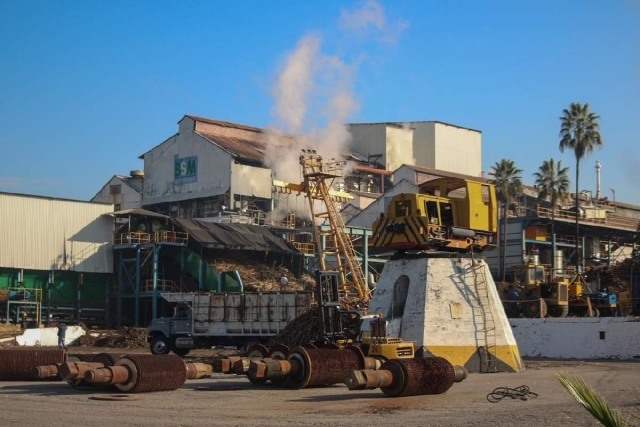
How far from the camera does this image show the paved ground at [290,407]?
14.9 meters

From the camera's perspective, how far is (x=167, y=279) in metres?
64.8

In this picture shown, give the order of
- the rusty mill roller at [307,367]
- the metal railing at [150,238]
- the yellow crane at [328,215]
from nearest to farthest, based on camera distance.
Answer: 1. the rusty mill roller at [307,367]
2. the yellow crane at [328,215]
3. the metal railing at [150,238]

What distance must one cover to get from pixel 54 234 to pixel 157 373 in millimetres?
46309

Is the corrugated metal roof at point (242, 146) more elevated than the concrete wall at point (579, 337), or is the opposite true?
the corrugated metal roof at point (242, 146)

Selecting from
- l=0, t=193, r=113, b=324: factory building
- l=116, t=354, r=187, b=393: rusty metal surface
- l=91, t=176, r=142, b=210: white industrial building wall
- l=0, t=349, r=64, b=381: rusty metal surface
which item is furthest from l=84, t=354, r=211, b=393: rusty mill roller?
l=91, t=176, r=142, b=210: white industrial building wall

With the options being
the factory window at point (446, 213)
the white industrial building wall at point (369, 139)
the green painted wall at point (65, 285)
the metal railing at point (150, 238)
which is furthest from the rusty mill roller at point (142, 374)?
the white industrial building wall at point (369, 139)

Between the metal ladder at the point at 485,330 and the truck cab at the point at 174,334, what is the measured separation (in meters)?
16.2

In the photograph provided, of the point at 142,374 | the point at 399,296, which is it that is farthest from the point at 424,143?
the point at 142,374

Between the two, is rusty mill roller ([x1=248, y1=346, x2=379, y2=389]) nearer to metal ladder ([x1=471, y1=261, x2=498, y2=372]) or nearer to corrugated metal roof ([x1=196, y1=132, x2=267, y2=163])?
metal ladder ([x1=471, y1=261, x2=498, y2=372])

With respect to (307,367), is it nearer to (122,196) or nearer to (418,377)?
(418,377)

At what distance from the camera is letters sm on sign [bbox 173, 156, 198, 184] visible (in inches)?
3275

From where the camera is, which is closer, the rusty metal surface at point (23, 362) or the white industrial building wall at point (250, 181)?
the rusty metal surface at point (23, 362)

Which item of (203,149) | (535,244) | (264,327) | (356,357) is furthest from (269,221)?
(356,357)

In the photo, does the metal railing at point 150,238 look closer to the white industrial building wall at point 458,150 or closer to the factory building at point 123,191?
the factory building at point 123,191
